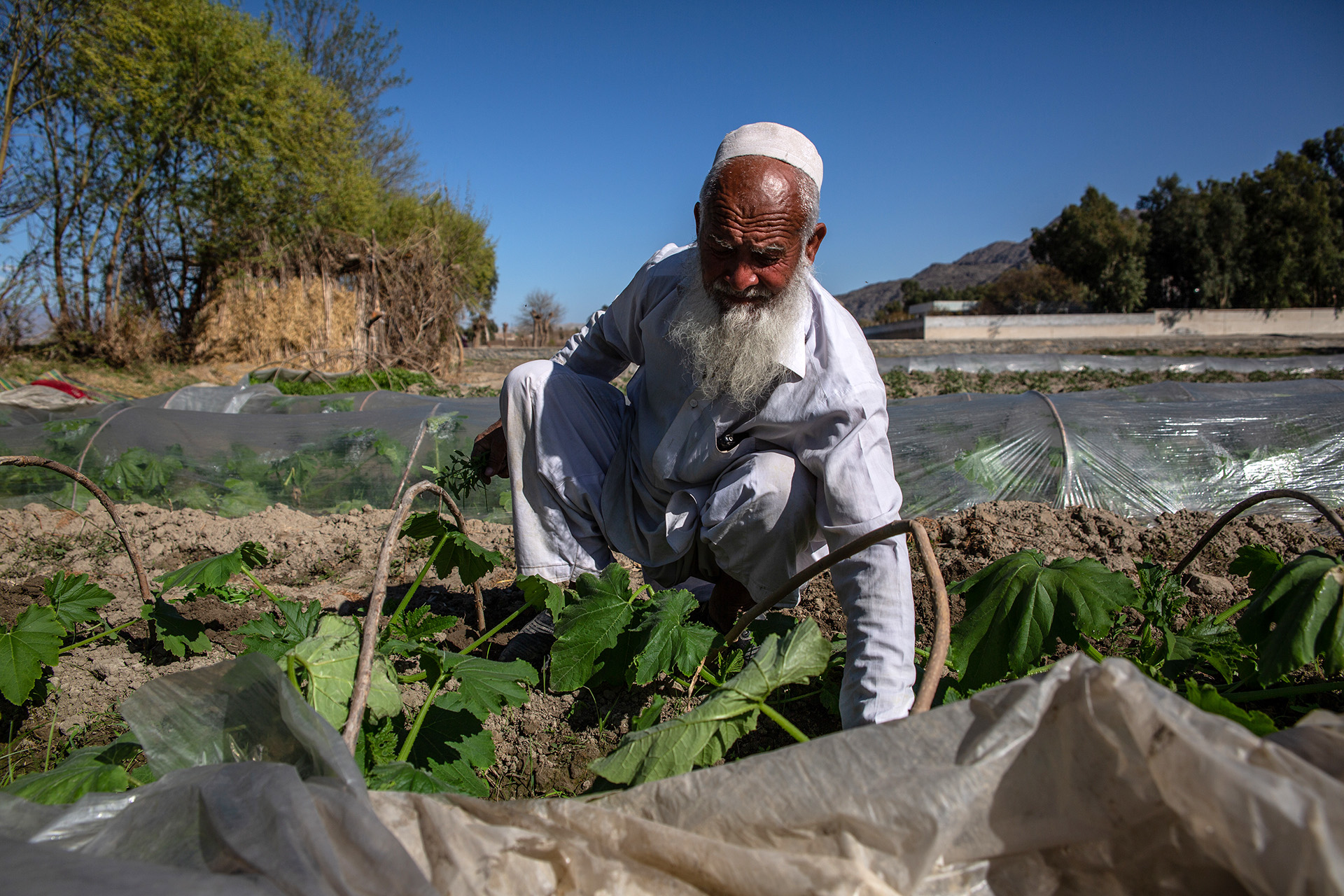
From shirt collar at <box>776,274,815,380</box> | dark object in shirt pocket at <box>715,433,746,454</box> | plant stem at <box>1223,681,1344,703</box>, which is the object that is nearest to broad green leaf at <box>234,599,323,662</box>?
dark object in shirt pocket at <box>715,433,746,454</box>

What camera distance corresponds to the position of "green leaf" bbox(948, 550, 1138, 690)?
144cm

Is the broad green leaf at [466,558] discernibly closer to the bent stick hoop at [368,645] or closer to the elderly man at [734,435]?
the elderly man at [734,435]

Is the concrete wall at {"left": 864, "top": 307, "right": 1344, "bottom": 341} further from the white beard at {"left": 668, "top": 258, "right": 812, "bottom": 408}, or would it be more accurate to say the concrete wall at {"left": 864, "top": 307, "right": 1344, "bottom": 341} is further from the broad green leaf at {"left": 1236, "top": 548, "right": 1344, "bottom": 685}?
the broad green leaf at {"left": 1236, "top": 548, "right": 1344, "bottom": 685}

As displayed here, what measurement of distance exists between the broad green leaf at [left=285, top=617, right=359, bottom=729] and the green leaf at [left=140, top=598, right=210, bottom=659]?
0.83m

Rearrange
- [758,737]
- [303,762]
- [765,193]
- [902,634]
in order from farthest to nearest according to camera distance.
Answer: [765,193] → [758,737] → [902,634] → [303,762]

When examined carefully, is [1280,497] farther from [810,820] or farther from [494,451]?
[494,451]

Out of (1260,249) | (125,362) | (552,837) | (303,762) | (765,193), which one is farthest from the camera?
(1260,249)

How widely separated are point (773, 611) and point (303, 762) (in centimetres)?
161

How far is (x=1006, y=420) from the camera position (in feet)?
12.9

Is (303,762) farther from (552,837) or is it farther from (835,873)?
(835,873)

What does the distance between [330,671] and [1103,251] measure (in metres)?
47.6

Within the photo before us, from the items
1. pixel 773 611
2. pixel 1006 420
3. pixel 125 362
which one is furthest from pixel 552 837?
pixel 125 362

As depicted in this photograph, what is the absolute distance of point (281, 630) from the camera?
149 centimetres

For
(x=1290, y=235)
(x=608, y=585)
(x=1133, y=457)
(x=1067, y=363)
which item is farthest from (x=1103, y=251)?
(x=608, y=585)
